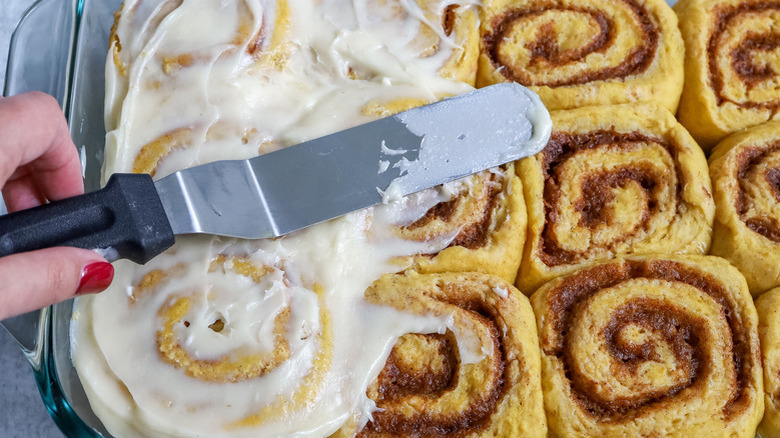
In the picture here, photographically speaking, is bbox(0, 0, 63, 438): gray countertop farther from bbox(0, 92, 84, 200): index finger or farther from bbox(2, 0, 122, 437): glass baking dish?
bbox(0, 92, 84, 200): index finger

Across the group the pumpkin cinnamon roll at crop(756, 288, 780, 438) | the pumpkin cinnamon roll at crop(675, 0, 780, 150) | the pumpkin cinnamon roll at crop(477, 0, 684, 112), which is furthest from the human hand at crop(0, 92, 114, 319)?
the pumpkin cinnamon roll at crop(675, 0, 780, 150)

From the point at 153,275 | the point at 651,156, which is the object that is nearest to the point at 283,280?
the point at 153,275

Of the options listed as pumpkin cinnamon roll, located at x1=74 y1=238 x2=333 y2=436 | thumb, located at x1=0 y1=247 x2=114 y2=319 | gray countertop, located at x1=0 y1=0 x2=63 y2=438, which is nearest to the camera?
thumb, located at x1=0 y1=247 x2=114 y2=319

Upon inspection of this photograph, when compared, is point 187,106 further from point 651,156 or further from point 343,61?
point 651,156

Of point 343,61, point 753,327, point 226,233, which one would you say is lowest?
point 753,327

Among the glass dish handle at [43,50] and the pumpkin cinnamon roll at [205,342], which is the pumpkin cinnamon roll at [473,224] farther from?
the glass dish handle at [43,50]

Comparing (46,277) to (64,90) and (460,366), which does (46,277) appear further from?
(64,90)
